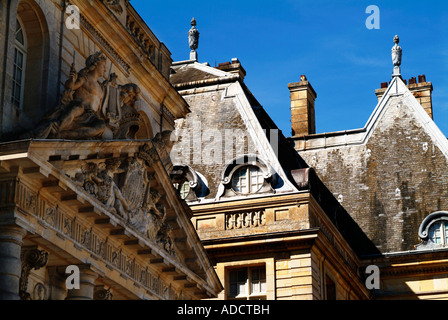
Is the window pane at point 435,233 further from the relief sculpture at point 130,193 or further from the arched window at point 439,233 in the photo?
the relief sculpture at point 130,193

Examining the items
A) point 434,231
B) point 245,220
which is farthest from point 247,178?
point 434,231

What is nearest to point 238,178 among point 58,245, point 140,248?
point 140,248

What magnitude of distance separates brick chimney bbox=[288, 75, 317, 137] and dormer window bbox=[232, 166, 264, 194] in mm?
8579

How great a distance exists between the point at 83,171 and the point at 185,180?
40.9 ft

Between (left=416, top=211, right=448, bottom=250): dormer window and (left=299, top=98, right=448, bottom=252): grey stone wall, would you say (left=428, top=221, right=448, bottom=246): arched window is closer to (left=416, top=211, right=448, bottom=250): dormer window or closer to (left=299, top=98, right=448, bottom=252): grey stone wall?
(left=416, top=211, right=448, bottom=250): dormer window

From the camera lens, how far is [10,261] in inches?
634

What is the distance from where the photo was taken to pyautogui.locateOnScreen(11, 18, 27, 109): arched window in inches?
756

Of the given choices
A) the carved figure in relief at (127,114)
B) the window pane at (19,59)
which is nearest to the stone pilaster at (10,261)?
the window pane at (19,59)

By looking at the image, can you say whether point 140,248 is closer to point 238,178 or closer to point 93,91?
point 93,91

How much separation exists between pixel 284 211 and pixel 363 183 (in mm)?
7574

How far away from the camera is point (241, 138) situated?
32.1 meters

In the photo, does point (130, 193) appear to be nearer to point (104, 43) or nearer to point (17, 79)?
point (17, 79)

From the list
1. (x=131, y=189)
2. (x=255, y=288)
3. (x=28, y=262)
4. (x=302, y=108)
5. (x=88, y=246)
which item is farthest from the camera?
(x=302, y=108)
